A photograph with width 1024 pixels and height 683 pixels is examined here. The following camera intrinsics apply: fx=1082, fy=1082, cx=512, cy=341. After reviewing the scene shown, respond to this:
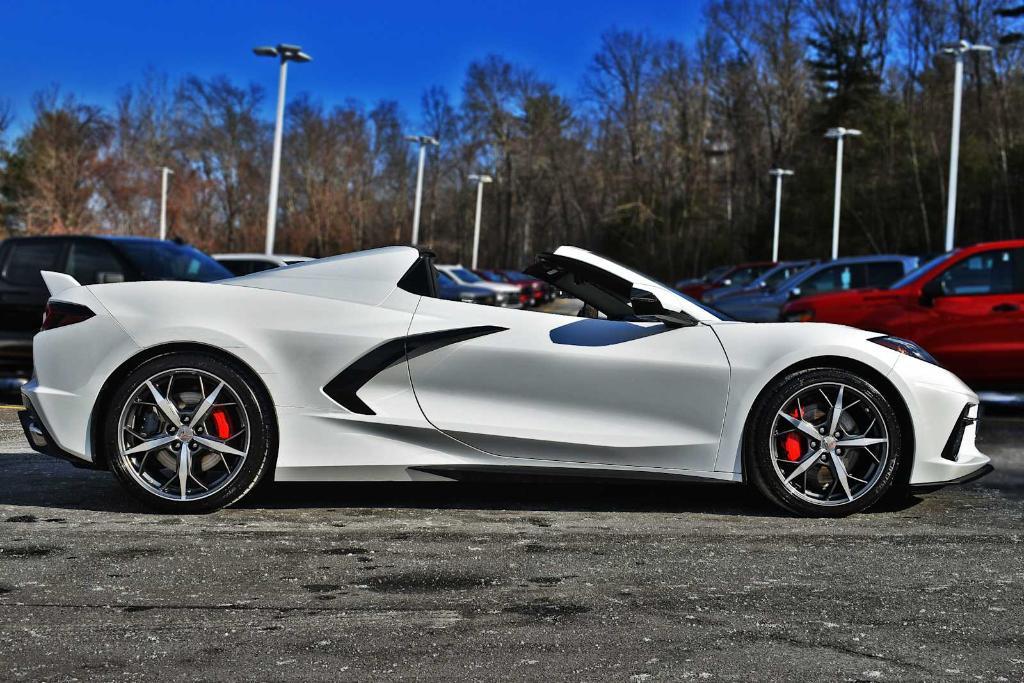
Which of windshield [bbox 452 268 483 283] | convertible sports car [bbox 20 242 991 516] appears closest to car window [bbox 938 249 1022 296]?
convertible sports car [bbox 20 242 991 516]

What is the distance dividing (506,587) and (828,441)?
71.0 inches

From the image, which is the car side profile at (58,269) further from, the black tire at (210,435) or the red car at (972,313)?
the red car at (972,313)

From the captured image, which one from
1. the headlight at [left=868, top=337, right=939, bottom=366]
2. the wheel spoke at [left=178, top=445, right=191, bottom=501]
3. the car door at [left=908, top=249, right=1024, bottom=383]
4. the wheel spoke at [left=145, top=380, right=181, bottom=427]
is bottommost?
the wheel spoke at [left=178, top=445, right=191, bottom=501]

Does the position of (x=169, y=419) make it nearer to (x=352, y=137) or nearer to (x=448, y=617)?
(x=448, y=617)

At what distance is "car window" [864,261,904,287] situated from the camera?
15391mm

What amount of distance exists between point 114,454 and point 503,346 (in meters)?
1.79

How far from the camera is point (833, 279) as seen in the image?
16.3m

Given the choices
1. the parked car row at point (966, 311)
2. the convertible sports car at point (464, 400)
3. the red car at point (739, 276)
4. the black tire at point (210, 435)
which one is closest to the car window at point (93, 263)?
the convertible sports car at point (464, 400)

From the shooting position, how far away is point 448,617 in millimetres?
3410

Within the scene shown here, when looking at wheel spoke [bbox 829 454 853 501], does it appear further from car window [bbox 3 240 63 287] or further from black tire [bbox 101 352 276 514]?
car window [bbox 3 240 63 287]

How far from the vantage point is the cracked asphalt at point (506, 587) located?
3.02m

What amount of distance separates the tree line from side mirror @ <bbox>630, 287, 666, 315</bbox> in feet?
141

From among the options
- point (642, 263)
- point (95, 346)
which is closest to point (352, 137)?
point (642, 263)

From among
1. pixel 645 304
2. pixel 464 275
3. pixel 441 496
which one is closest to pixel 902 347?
pixel 645 304
